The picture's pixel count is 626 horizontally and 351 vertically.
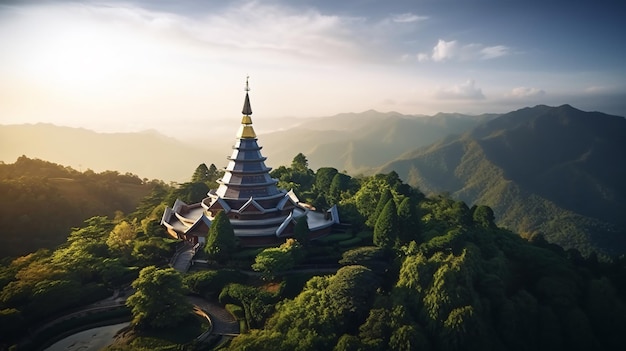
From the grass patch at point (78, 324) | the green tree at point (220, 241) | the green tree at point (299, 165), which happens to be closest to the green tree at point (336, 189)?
the green tree at point (299, 165)

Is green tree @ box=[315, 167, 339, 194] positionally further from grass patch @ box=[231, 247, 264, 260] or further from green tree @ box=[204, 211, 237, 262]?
green tree @ box=[204, 211, 237, 262]

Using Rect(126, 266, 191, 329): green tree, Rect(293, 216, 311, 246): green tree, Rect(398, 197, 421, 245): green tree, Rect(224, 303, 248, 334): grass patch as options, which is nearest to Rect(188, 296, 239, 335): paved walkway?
Rect(224, 303, 248, 334): grass patch

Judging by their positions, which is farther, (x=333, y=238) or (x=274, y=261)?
(x=333, y=238)

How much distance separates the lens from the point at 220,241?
1286 inches

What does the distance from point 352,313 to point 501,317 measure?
974cm

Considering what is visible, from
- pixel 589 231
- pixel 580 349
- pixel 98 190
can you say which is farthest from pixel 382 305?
pixel 589 231

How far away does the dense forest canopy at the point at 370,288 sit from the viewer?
25.0 metres

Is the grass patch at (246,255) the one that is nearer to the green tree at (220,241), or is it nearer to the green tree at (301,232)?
the green tree at (220,241)

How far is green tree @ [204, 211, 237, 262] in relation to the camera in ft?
107

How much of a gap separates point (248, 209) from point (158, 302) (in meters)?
14.1

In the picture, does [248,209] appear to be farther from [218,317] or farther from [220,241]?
[218,317]

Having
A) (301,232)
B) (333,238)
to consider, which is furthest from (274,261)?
(333,238)

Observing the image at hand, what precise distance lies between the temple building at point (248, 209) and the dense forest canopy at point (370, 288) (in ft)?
8.36

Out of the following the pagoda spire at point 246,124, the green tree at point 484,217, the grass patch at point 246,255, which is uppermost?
the pagoda spire at point 246,124
